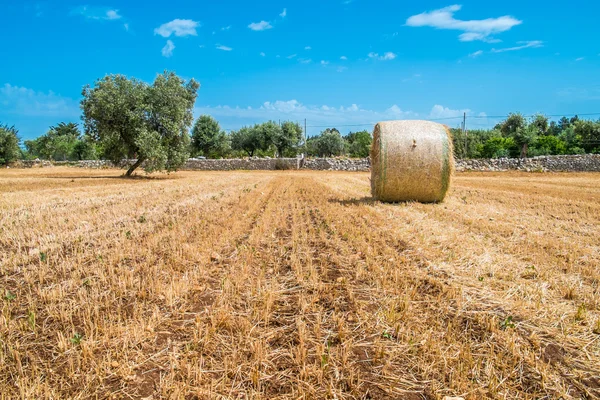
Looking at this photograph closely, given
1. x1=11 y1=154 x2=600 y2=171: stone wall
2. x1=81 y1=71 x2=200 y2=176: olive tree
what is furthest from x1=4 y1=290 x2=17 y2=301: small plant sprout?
x1=11 y1=154 x2=600 y2=171: stone wall

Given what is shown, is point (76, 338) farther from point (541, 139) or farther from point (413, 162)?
point (541, 139)

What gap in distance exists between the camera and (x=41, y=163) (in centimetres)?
5162

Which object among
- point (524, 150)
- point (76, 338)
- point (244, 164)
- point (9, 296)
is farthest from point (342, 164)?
point (76, 338)

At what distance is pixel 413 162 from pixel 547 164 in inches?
1291

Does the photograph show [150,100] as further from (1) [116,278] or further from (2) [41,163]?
(2) [41,163]

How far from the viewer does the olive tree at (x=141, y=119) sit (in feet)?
82.3

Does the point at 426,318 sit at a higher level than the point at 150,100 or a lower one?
lower

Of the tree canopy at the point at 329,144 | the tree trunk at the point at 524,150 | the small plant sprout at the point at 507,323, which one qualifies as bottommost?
the small plant sprout at the point at 507,323

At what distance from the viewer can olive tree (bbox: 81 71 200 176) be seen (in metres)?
25.1

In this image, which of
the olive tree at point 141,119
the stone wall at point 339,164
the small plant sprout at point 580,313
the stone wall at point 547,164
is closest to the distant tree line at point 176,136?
the olive tree at point 141,119

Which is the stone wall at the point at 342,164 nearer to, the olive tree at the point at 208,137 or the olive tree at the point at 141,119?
the olive tree at the point at 141,119

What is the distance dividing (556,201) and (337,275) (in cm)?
1110

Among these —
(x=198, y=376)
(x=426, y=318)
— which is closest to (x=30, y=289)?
(x=198, y=376)

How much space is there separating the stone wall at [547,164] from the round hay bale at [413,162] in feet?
100
